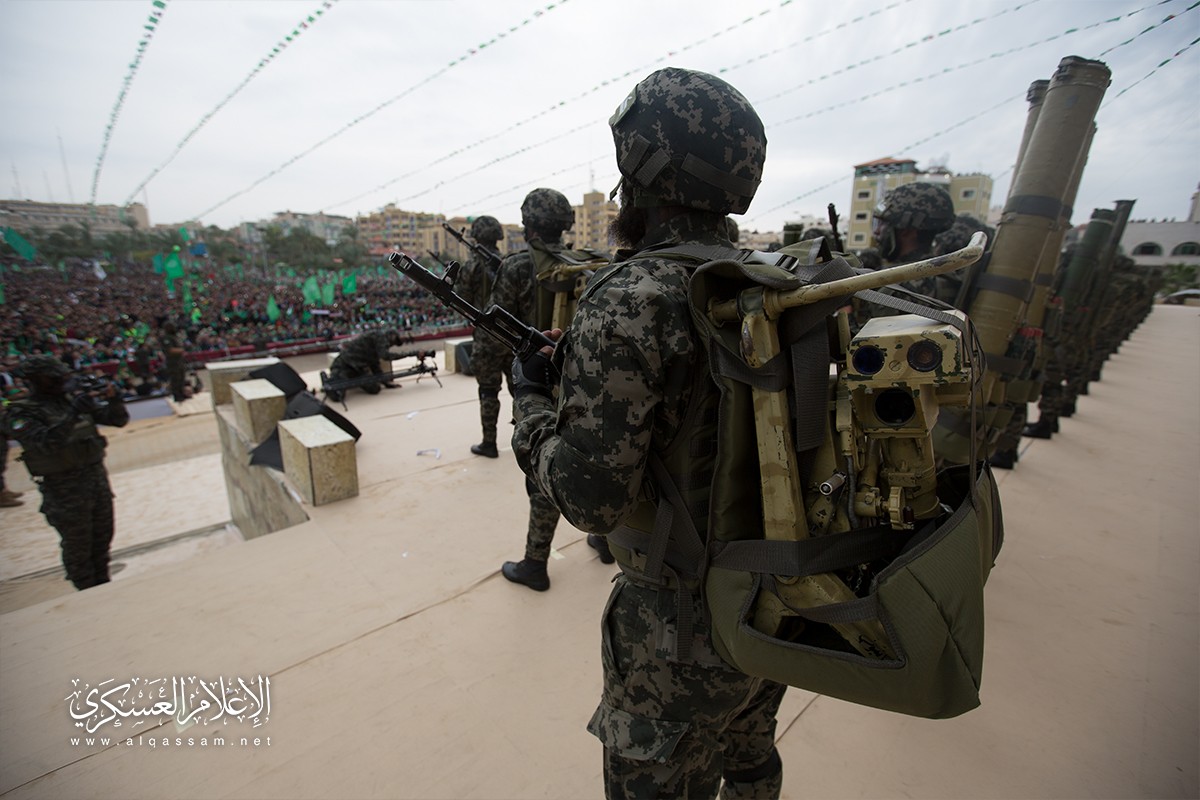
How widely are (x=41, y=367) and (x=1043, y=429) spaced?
926 centimetres

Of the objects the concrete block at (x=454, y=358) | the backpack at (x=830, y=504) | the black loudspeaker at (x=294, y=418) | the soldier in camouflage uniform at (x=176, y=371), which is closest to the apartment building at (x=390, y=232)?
the soldier in camouflage uniform at (x=176, y=371)

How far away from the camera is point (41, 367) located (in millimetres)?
4031

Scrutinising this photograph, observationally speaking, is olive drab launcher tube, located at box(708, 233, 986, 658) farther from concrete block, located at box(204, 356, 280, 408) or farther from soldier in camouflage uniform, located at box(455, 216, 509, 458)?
concrete block, located at box(204, 356, 280, 408)

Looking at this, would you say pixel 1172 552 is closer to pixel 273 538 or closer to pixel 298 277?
pixel 273 538

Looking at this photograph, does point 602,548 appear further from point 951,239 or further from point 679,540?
point 951,239

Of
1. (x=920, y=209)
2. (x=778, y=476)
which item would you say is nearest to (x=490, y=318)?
(x=778, y=476)

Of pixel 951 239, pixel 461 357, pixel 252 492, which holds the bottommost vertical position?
pixel 252 492

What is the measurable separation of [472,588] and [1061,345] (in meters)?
6.73

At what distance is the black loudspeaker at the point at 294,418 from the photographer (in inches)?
186

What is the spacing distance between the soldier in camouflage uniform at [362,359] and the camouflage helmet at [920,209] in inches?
243

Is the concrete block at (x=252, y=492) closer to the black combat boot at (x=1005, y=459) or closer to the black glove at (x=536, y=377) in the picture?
the black glove at (x=536, y=377)

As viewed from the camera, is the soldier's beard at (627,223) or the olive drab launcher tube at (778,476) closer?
the olive drab launcher tube at (778,476)

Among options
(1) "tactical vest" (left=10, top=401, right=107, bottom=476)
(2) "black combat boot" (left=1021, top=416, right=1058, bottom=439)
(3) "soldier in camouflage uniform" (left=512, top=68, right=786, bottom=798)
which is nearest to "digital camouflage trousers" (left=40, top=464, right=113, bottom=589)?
(1) "tactical vest" (left=10, top=401, right=107, bottom=476)

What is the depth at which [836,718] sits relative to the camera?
2.20 m
